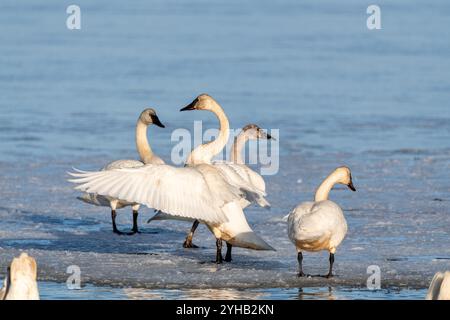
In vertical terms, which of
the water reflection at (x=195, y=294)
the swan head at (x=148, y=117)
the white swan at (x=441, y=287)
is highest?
the swan head at (x=148, y=117)

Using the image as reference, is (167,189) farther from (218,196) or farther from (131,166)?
(131,166)

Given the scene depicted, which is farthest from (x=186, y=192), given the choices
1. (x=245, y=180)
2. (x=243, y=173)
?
(x=243, y=173)

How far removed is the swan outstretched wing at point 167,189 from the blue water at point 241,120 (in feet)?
1.64

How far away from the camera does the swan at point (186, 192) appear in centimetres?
899

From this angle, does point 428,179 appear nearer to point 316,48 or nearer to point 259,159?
point 259,159

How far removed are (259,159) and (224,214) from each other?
6254 mm

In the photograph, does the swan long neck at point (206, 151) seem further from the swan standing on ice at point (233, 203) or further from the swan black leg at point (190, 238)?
the swan black leg at point (190, 238)

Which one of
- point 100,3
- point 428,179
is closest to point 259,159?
point 428,179

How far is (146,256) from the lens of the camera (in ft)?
31.4

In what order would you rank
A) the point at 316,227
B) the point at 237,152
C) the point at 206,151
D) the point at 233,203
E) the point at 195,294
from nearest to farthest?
the point at 195,294 < the point at 316,227 < the point at 233,203 < the point at 206,151 < the point at 237,152

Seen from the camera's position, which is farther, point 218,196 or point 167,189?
point 218,196

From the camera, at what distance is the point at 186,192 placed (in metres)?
9.08

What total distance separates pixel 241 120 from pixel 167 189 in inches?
363

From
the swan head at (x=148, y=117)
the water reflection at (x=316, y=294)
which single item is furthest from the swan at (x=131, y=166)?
the water reflection at (x=316, y=294)
